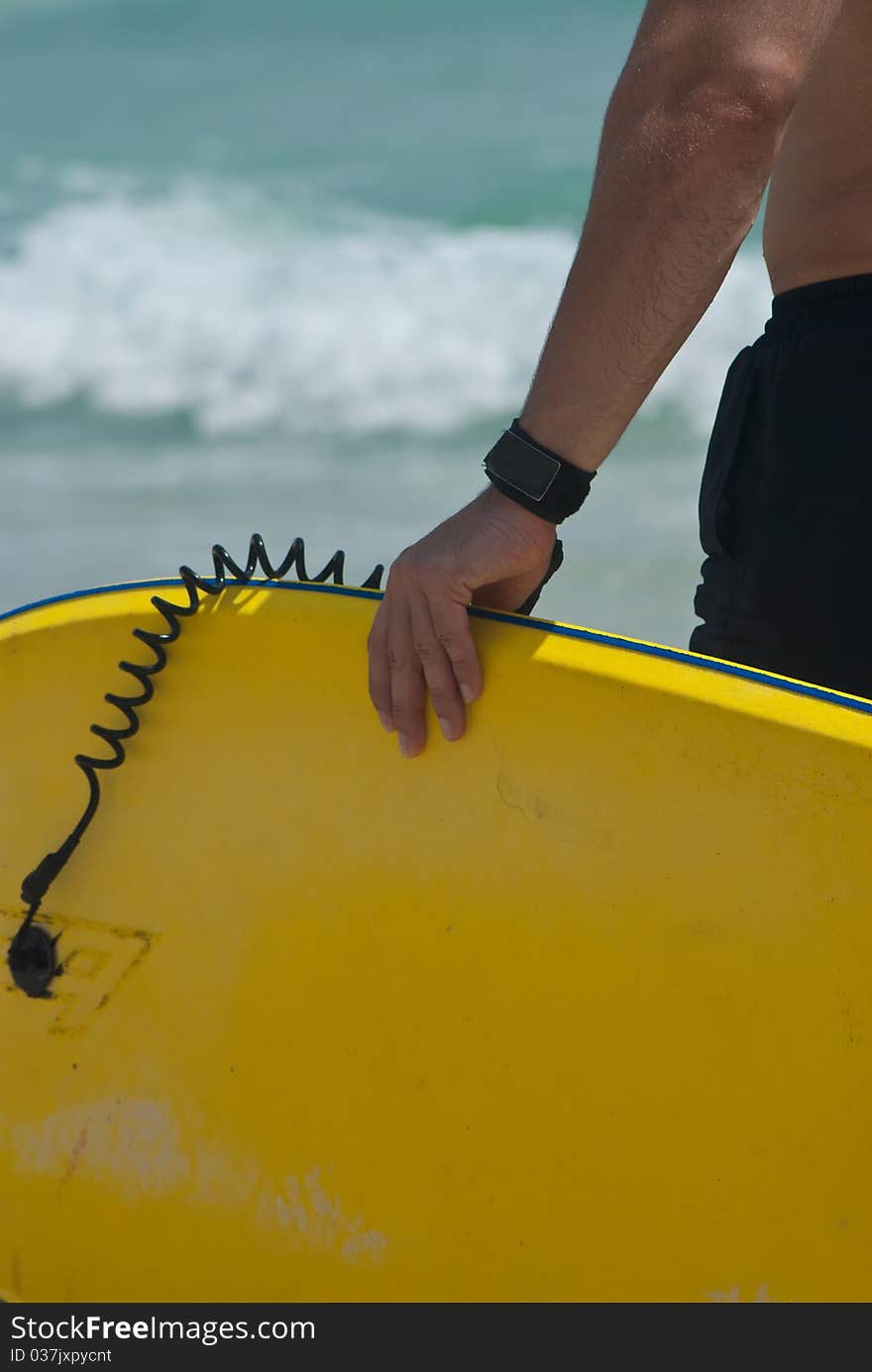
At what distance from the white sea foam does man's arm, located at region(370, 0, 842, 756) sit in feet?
20.8

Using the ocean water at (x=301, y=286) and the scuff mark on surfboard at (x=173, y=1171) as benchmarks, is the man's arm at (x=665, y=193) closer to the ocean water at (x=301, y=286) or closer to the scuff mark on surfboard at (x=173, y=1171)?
the scuff mark on surfboard at (x=173, y=1171)

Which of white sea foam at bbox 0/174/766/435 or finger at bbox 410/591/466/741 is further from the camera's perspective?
white sea foam at bbox 0/174/766/435

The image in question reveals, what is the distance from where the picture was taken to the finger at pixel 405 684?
123cm

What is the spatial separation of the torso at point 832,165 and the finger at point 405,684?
22.3 inches

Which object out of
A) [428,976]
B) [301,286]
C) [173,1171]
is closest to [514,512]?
[428,976]

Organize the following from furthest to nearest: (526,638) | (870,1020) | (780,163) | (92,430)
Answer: (92,430) → (780,163) → (526,638) → (870,1020)

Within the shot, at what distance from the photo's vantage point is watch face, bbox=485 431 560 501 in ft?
3.95

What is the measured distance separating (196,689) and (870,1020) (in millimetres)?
653

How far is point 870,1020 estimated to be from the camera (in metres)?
1.07

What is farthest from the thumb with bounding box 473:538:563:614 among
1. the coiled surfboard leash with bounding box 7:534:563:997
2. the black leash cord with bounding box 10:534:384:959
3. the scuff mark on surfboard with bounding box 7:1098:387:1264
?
the scuff mark on surfboard with bounding box 7:1098:387:1264

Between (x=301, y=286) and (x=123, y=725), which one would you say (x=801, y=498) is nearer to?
(x=123, y=725)

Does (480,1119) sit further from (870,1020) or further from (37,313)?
(37,313)

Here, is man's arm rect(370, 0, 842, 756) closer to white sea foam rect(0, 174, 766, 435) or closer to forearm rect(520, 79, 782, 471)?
forearm rect(520, 79, 782, 471)
